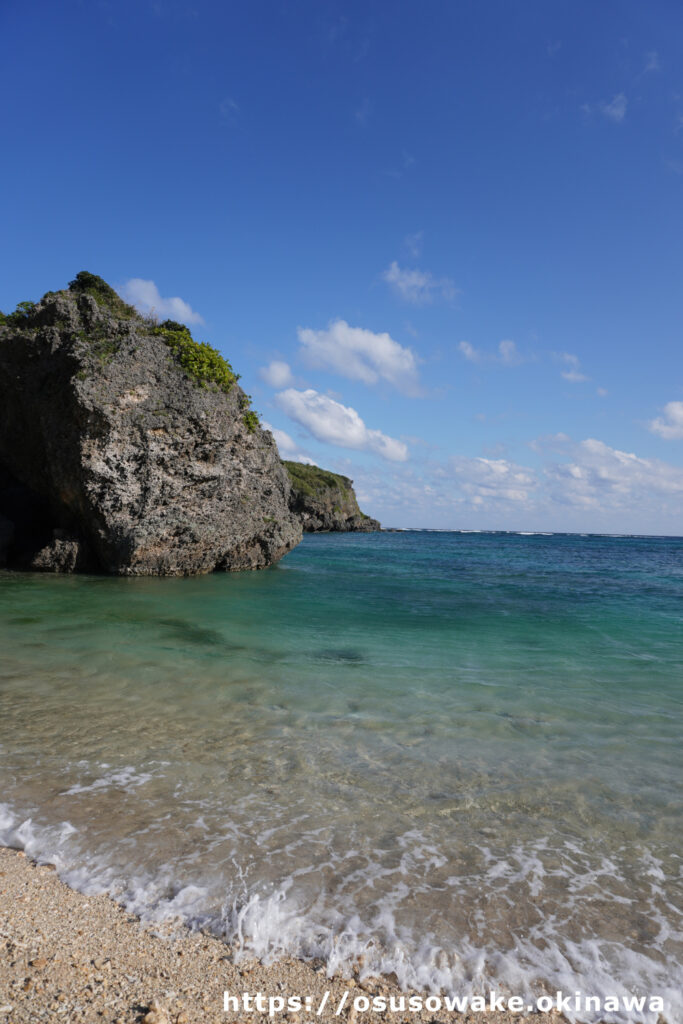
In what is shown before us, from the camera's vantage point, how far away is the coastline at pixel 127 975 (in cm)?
232

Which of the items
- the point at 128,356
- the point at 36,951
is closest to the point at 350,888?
the point at 36,951

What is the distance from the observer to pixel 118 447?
17000mm

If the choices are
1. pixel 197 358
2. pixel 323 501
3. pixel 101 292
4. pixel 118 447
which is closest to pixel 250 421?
pixel 197 358

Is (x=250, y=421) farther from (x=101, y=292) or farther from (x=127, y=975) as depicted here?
(x=127, y=975)

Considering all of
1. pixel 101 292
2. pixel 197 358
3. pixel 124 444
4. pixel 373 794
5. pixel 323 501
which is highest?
pixel 101 292

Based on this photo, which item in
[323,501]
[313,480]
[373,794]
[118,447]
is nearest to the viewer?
[373,794]

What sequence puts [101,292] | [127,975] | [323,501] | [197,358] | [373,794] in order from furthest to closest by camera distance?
[323,501], [101,292], [197,358], [373,794], [127,975]

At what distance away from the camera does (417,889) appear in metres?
3.37

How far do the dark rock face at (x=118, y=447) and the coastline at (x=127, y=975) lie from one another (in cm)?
1553

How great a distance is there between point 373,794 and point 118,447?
1522 cm

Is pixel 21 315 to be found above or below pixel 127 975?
above

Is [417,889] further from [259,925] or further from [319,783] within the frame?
[319,783]

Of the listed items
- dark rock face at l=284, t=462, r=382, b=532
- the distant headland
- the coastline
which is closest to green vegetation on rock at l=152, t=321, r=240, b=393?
the distant headland

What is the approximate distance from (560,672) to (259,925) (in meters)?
6.91
